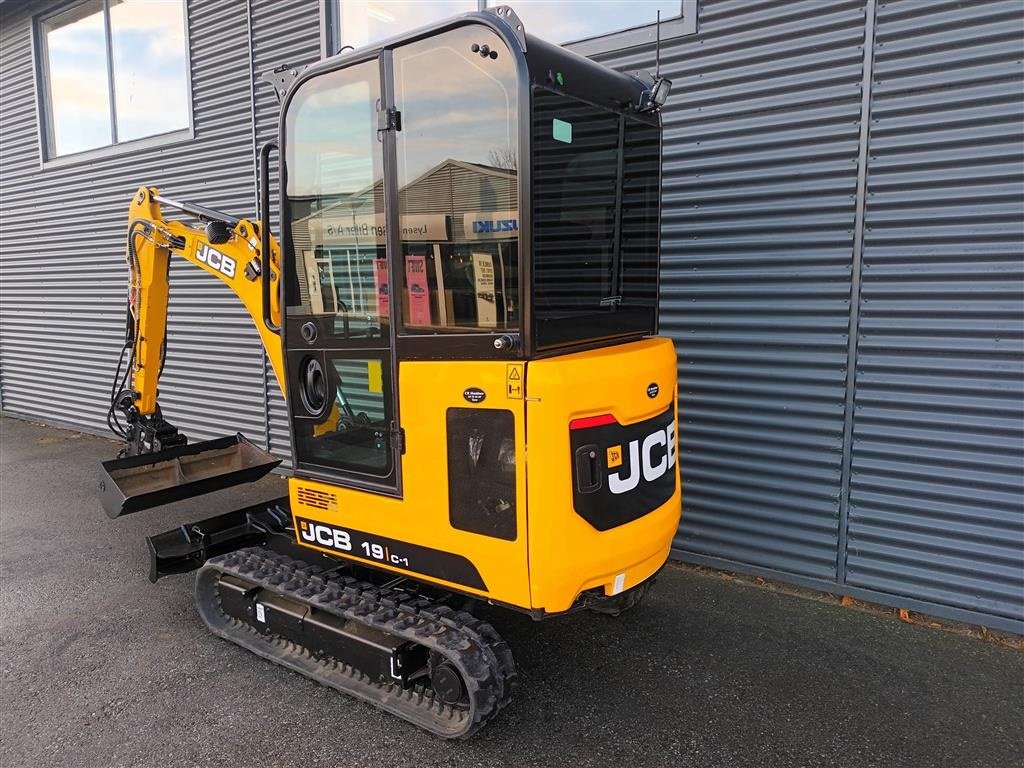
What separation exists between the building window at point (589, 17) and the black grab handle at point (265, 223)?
1.59m

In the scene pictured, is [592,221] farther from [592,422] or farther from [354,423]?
[354,423]

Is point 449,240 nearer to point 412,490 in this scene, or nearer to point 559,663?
point 412,490

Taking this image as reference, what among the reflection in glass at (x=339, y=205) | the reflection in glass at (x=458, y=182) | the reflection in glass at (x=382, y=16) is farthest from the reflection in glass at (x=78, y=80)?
the reflection in glass at (x=458, y=182)

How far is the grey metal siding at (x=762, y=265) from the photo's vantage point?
4082 mm

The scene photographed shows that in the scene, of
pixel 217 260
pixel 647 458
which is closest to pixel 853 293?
pixel 647 458

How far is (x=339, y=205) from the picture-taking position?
310cm

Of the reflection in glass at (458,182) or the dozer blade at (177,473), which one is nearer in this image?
the reflection in glass at (458,182)

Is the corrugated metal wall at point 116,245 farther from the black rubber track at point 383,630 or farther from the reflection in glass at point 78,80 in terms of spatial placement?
the black rubber track at point 383,630

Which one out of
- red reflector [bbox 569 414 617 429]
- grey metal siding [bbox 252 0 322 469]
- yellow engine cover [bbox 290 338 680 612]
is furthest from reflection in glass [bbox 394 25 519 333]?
grey metal siding [bbox 252 0 322 469]

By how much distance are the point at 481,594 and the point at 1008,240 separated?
10.5 ft

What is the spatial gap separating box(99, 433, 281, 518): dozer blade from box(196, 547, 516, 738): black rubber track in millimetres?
581

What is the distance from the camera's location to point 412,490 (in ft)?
9.85

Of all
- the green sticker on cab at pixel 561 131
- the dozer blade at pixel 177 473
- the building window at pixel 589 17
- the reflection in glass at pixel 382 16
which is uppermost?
the reflection in glass at pixel 382 16

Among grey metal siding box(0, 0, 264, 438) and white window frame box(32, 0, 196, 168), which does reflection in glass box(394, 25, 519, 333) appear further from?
white window frame box(32, 0, 196, 168)
